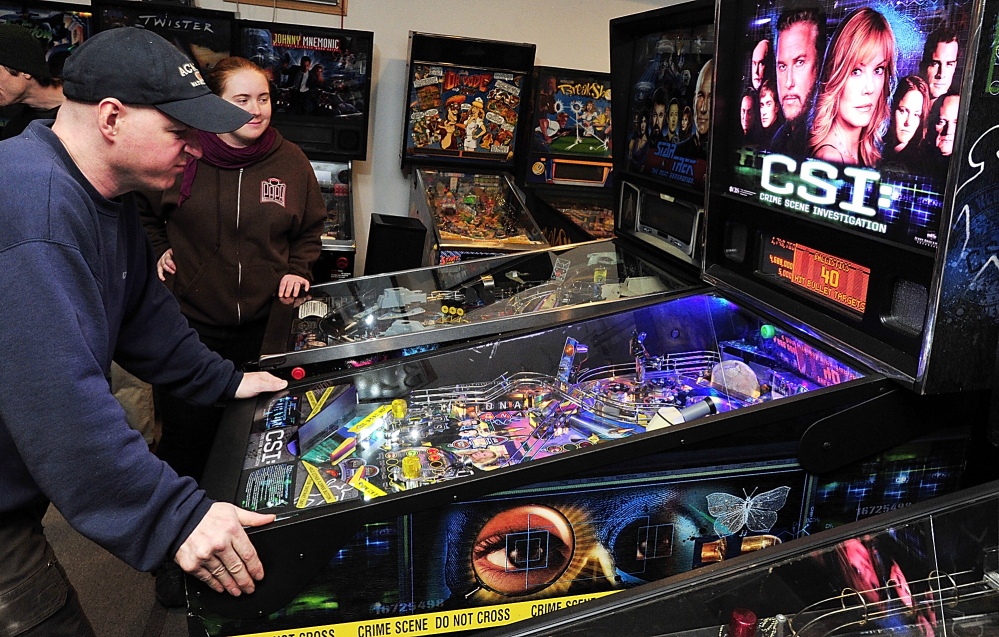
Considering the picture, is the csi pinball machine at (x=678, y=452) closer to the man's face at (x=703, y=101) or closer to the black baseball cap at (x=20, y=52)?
the man's face at (x=703, y=101)

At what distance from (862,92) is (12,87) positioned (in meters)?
2.53

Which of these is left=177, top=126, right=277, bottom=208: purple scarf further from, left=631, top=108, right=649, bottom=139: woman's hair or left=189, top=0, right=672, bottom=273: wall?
left=189, top=0, right=672, bottom=273: wall

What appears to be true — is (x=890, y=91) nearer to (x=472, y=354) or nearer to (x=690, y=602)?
(x=690, y=602)

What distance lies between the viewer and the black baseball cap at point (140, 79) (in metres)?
1.20

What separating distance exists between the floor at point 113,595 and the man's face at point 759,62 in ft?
6.84

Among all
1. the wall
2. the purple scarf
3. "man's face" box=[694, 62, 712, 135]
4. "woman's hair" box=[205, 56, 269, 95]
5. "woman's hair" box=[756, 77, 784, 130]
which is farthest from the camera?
the wall

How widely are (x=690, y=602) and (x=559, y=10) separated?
4.45 m

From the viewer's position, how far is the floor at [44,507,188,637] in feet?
7.72

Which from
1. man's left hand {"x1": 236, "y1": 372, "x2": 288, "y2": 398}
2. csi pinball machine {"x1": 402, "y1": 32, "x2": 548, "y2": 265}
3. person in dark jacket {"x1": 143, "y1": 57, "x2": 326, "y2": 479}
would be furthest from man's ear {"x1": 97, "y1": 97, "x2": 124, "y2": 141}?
csi pinball machine {"x1": 402, "y1": 32, "x2": 548, "y2": 265}

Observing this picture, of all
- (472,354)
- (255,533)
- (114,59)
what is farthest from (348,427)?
(114,59)

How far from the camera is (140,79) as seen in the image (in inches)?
47.2

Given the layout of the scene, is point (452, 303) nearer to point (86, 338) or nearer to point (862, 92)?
point (862, 92)

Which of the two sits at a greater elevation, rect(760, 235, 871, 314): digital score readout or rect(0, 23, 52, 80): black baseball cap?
rect(0, 23, 52, 80): black baseball cap

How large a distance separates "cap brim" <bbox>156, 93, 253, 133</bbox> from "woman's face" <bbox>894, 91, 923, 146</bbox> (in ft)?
3.68
